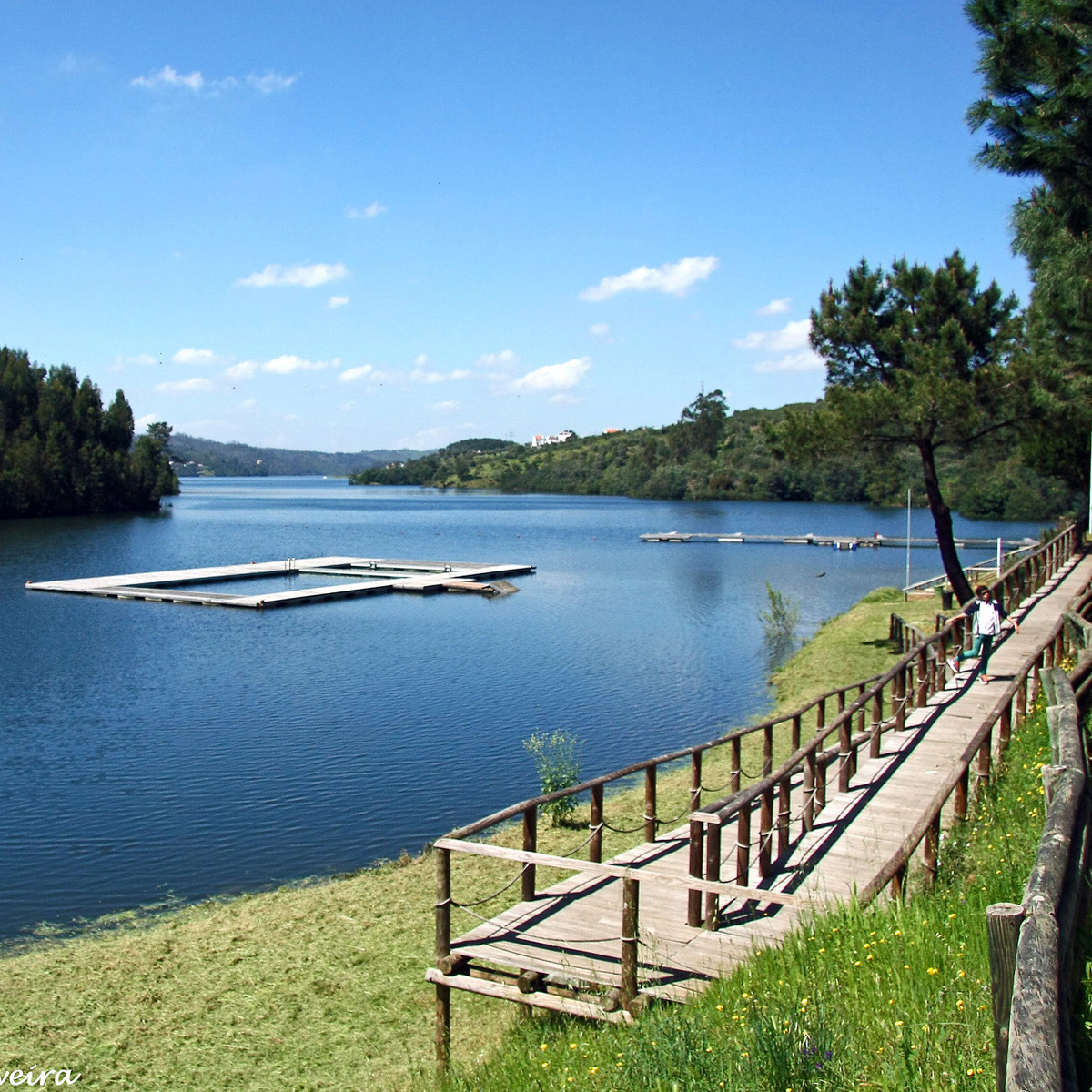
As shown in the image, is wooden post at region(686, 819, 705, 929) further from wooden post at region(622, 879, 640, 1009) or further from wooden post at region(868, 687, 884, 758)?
wooden post at region(868, 687, 884, 758)

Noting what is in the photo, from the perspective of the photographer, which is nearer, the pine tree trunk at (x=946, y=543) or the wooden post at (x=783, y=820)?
the wooden post at (x=783, y=820)

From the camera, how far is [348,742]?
2036cm

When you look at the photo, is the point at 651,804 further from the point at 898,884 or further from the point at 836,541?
the point at 836,541

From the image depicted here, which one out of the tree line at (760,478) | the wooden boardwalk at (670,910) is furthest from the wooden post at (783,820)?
the tree line at (760,478)

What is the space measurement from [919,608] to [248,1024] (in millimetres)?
28935

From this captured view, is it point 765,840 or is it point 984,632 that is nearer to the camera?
point 765,840

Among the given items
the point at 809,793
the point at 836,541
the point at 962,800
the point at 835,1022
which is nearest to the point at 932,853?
the point at 962,800

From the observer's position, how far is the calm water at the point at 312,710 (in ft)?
49.0

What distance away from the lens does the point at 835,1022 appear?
5203 mm

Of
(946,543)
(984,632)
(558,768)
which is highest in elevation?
(946,543)

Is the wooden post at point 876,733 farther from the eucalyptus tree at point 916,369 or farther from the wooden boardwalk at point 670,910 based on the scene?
the eucalyptus tree at point 916,369

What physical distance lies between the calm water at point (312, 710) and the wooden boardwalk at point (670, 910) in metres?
6.12

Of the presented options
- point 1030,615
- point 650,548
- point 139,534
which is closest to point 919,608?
point 1030,615

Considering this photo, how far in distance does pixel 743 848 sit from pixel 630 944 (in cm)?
216
